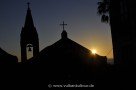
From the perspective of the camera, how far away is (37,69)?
17.4m

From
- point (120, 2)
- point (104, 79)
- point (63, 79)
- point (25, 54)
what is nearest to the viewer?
point (104, 79)

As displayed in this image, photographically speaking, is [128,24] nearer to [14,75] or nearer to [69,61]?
[69,61]

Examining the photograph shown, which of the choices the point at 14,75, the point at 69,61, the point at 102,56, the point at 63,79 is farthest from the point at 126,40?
the point at 102,56

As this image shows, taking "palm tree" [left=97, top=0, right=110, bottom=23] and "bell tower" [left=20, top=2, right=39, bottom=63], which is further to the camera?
"bell tower" [left=20, top=2, right=39, bottom=63]

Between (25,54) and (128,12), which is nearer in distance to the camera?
(128,12)

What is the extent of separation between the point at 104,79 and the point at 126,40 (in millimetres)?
4921

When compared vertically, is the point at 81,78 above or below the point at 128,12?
below

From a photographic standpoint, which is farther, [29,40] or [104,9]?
[29,40]

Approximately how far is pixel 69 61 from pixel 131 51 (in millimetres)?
4502

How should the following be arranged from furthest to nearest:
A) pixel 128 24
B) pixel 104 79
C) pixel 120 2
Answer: pixel 120 2
pixel 128 24
pixel 104 79

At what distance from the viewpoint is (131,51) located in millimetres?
19312

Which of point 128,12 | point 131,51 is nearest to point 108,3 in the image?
point 128,12

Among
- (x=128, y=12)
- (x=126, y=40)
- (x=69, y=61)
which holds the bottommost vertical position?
(x=69, y=61)

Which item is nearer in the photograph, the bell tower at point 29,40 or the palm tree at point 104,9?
the palm tree at point 104,9
